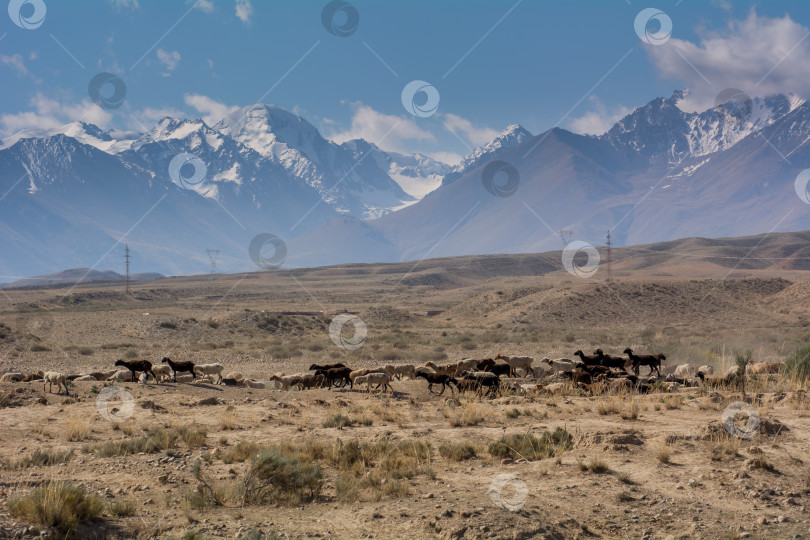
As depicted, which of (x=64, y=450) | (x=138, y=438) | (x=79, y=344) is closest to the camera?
(x=64, y=450)

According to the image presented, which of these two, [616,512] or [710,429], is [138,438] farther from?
[710,429]

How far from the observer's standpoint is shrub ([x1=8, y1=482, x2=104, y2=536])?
8297 millimetres

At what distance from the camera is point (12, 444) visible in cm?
1296

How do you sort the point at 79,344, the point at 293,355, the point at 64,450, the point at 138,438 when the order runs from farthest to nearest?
the point at 79,344 < the point at 293,355 < the point at 138,438 < the point at 64,450

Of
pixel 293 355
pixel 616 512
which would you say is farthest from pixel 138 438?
pixel 293 355

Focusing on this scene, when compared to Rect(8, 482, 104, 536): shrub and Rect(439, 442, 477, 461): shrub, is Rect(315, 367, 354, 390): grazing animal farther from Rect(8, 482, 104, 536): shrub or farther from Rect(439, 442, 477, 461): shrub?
Rect(8, 482, 104, 536): shrub

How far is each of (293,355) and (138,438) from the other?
80.3 feet
